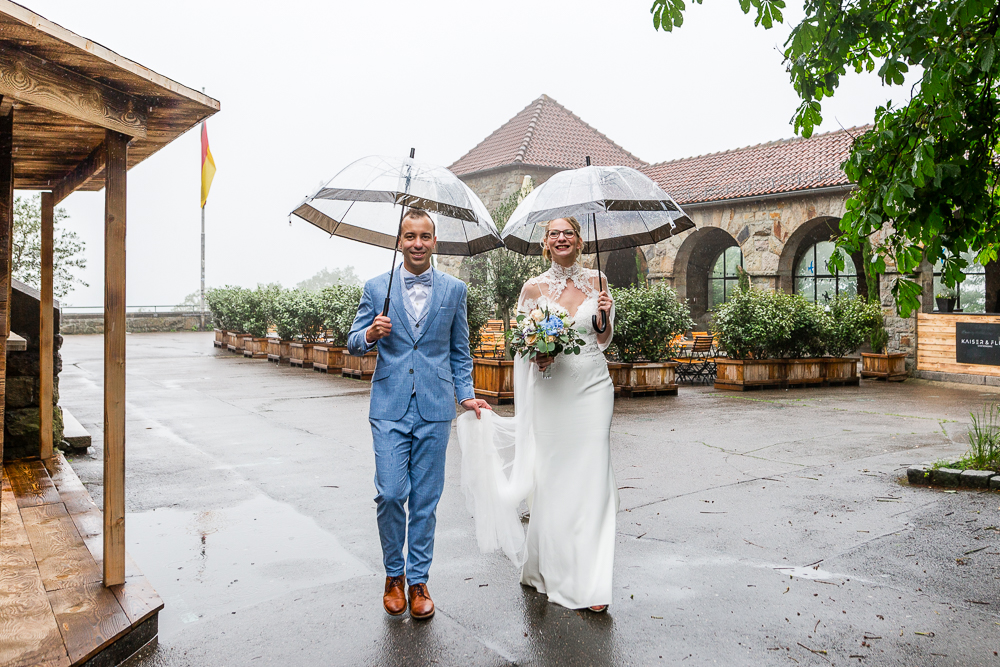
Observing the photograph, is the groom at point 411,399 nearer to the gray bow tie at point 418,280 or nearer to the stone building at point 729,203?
the gray bow tie at point 418,280

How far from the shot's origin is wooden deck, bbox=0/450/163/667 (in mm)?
3168

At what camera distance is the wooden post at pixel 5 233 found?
3008 millimetres

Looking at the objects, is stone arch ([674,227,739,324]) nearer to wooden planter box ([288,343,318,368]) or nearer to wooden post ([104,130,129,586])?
wooden planter box ([288,343,318,368])

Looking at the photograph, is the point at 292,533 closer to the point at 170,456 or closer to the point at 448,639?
the point at 448,639

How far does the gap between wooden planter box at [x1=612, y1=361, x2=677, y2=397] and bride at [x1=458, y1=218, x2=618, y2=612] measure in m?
9.03

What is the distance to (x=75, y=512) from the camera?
5.28 m

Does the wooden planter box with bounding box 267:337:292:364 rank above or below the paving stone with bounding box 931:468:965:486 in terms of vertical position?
above

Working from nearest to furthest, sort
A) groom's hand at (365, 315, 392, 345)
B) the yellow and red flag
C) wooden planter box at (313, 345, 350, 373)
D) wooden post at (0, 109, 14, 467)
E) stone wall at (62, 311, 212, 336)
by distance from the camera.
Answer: wooden post at (0, 109, 14, 467)
groom's hand at (365, 315, 392, 345)
wooden planter box at (313, 345, 350, 373)
the yellow and red flag
stone wall at (62, 311, 212, 336)

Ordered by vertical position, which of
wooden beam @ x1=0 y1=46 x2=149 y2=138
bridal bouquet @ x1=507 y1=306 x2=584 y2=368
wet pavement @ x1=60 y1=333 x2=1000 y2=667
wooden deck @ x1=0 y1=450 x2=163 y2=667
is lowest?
wet pavement @ x1=60 y1=333 x2=1000 y2=667

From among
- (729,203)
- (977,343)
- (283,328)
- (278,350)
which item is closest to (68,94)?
(283,328)

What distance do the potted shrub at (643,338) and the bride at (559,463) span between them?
8.85m

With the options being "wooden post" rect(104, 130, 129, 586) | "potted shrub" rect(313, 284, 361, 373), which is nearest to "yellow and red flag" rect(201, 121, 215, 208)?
"potted shrub" rect(313, 284, 361, 373)

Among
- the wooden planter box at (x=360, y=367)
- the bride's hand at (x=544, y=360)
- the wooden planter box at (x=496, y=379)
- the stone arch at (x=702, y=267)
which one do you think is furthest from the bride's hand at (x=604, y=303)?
the stone arch at (x=702, y=267)

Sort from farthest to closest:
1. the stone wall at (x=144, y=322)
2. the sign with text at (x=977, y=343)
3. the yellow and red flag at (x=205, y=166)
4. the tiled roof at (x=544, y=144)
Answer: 1. the stone wall at (x=144, y=322)
2. the yellow and red flag at (x=205, y=166)
3. the tiled roof at (x=544, y=144)
4. the sign with text at (x=977, y=343)
